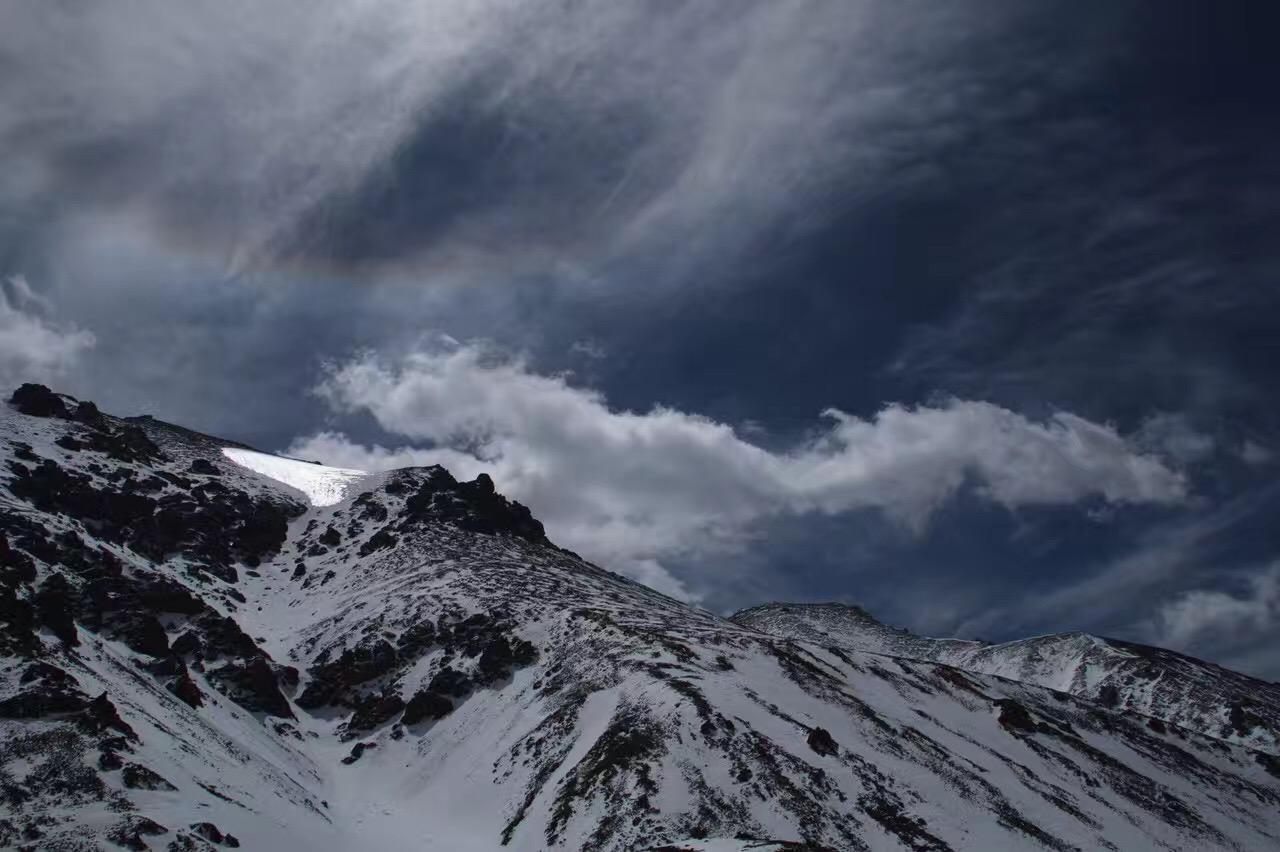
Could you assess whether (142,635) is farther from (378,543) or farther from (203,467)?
(203,467)

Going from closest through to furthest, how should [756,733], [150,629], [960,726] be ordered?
[756,733] → [150,629] → [960,726]

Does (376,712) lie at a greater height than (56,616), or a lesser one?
lesser

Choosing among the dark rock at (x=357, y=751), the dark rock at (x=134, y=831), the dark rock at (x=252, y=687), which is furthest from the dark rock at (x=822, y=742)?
the dark rock at (x=252, y=687)

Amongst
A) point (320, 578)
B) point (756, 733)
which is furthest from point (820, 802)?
point (320, 578)

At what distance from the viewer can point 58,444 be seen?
10944 cm

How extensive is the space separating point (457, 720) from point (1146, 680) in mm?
157308

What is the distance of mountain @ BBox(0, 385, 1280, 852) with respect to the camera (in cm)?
3512

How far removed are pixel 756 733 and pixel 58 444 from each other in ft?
373

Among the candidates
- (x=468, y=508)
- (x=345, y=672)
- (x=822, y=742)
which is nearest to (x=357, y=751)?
(x=345, y=672)

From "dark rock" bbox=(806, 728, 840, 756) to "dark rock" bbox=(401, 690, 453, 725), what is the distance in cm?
3227

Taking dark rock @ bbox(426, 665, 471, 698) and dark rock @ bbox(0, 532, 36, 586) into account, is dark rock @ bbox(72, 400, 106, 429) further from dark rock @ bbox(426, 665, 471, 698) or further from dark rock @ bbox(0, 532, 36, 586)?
dark rock @ bbox(426, 665, 471, 698)

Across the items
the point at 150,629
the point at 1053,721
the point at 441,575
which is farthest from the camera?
the point at 441,575

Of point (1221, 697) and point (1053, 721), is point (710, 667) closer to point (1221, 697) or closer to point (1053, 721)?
point (1053, 721)

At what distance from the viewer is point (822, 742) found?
49594 millimetres
